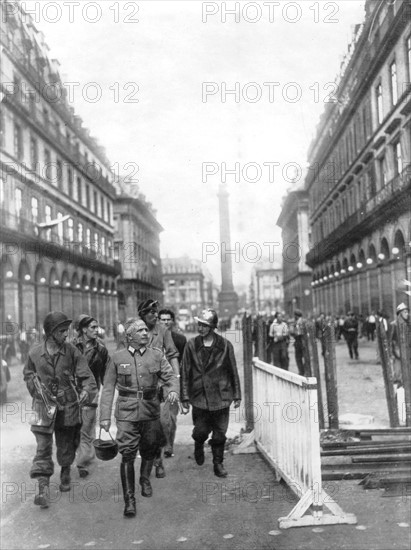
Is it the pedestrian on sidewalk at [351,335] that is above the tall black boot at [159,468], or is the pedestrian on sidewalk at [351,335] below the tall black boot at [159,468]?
above

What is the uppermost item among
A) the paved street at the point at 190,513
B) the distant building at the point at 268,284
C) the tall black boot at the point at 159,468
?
the distant building at the point at 268,284

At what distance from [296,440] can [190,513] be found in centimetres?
116

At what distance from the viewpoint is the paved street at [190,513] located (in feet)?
15.9

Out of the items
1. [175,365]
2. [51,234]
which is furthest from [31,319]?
[175,365]

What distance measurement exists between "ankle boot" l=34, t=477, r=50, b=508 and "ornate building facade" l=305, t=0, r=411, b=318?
20.6 metres

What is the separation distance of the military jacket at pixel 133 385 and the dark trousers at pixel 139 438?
7cm

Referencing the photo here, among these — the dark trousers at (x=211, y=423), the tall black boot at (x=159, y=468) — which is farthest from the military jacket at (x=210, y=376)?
the tall black boot at (x=159, y=468)

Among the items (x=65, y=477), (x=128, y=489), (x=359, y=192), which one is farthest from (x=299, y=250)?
(x=128, y=489)

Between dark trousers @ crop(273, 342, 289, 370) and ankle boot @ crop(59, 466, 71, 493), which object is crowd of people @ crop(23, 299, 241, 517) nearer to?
ankle boot @ crop(59, 466, 71, 493)

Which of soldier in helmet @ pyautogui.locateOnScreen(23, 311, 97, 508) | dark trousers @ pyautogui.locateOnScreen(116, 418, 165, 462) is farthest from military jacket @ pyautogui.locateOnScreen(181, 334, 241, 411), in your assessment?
soldier in helmet @ pyautogui.locateOnScreen(23, 311, 97, 508)

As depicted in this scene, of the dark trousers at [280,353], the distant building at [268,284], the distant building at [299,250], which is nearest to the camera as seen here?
the dark trousers at [280,353]

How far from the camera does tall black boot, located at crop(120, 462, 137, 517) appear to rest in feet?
17.9

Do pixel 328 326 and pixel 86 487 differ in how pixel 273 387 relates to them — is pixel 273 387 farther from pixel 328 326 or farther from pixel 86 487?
pixel 86 487

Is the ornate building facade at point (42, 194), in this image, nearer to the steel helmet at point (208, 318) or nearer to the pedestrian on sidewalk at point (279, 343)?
the pedestrian on sidewalk at point (279, 343)
